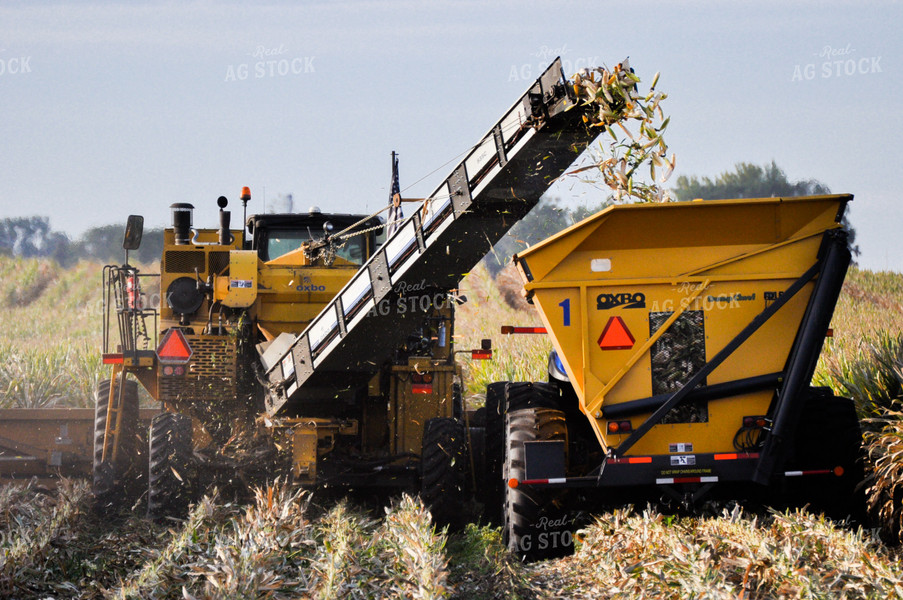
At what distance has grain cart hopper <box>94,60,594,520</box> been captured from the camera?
7559 mm

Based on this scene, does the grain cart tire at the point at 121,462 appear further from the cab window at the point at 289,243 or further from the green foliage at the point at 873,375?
the green foliage at the point at 873,375

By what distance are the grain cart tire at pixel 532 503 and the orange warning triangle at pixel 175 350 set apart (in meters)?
3.89

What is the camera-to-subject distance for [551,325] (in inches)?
273

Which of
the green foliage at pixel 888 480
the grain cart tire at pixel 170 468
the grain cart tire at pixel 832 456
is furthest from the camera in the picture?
the grain cart tire at pixel 170 468

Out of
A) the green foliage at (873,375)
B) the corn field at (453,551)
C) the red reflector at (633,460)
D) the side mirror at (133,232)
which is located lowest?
the corn field at (453,551)

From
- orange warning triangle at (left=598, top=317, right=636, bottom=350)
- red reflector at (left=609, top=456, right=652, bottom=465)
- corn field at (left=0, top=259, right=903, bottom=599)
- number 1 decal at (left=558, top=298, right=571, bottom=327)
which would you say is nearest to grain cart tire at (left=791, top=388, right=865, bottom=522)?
corn field at (left=0, top=259, right=903, bottom=599)

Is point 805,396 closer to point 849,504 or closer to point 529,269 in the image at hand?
point 849,504

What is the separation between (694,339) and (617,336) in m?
0.50

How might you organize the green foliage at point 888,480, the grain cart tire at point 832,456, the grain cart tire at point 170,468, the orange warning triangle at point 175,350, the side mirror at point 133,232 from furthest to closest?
the orange warning triangle at point 175,350, the side mirror at point 133,232, the grain cart tire at point 170,468, the green foliage at point 888,480, the grain cart tire at point 832,456

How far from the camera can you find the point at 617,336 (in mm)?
6883

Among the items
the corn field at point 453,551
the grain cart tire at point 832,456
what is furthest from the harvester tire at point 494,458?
the grain cart tire at point 832,456

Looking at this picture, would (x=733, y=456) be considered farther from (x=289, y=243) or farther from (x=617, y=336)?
(x=289, y=243)

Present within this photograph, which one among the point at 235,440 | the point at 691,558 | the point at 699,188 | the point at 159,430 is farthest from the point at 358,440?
the point at 699,188

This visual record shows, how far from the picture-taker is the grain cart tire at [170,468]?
30.2 feet
